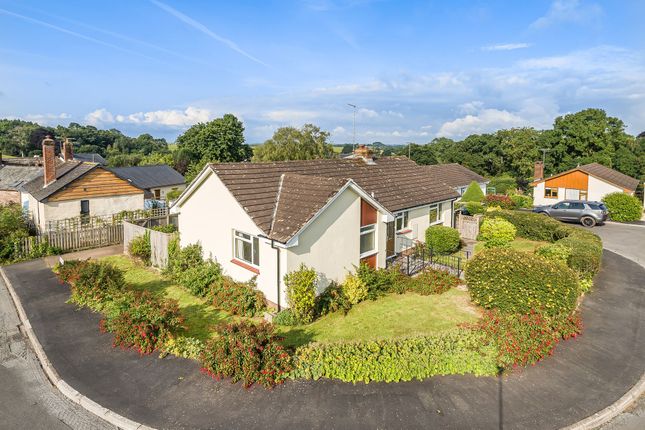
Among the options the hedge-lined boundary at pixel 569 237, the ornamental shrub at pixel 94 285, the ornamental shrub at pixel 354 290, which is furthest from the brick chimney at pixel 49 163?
the hedge-lined boundary at pixel 569 237

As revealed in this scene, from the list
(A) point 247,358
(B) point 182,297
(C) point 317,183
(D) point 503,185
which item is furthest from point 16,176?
(D) point 503,185

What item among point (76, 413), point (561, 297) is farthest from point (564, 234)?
point (76, 413)

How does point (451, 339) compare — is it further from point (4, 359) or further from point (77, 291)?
point (77, 291)

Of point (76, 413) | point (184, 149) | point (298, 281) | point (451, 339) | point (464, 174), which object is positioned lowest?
point (76, 413)

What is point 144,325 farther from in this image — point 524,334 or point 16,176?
point 16,176

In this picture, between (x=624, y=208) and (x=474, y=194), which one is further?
(x=474, y=194)

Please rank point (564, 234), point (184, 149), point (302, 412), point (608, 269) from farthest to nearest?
point (184, 149)
point (564, 234)
point (608, 269)
point (302, 412)

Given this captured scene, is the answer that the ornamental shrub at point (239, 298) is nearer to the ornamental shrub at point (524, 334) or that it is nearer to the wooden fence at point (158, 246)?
the wooden fence at point (158, 246)
